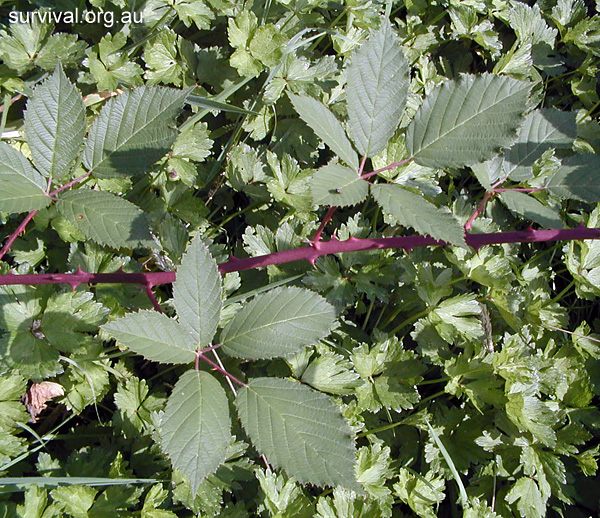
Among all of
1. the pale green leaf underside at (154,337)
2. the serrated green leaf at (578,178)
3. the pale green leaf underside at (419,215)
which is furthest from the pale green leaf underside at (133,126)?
the serrated green leaf at (578,178)

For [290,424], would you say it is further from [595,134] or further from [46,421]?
[595,134]

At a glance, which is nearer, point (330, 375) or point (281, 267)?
point (330, 375)

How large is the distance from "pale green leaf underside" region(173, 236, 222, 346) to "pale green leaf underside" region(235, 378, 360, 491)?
0.56 ft

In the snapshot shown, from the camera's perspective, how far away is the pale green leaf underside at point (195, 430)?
3.59 ft

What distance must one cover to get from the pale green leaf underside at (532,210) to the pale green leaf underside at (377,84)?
50cm

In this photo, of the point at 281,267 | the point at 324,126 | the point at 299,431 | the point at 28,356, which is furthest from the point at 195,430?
the point at 281,267

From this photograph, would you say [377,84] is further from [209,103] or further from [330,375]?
[330,375]

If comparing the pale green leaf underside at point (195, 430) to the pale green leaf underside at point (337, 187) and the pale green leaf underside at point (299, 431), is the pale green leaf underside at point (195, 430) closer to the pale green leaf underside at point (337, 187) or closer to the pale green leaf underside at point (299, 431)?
the pale green leaf underside at point (299, 431)

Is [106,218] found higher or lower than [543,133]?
lower

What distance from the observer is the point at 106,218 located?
4.38 feet

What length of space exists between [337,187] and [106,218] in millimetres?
600

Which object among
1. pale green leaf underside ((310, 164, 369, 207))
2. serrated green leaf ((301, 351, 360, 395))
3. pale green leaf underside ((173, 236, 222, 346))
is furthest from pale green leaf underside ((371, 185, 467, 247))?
serrated green leaf ((301, 351, 360, 395))

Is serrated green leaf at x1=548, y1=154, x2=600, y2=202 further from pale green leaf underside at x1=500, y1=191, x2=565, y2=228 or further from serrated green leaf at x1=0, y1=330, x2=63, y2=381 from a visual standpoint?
serrated green leaf at x1=0, y1=330, x2=63, y2=381

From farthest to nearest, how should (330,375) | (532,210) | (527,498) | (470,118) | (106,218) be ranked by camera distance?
1. (527,498)
2. (330,375)
3. (532,210)
4. (106,218)
5. (470,118)
